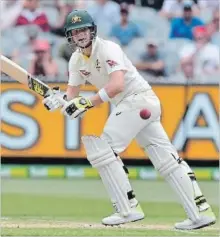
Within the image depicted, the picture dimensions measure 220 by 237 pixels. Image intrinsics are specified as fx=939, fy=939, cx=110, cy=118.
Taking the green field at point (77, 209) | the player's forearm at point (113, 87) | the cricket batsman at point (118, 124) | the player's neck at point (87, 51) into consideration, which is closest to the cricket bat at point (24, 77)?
the cricket batsman at point (118, 124)

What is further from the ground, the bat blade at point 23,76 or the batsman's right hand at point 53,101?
the bat blade at point 23,76

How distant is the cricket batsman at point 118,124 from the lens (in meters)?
6.86

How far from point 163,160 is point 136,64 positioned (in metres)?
5.41

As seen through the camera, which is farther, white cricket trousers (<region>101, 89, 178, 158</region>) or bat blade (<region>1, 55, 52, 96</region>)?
bat blade (<region>1, 55, 52, 96</region>)

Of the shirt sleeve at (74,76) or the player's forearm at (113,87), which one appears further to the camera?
the shirt sleeve at (74,76)

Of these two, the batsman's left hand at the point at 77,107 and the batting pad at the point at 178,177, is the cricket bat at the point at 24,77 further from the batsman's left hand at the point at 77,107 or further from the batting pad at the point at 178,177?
the batting pad at the point at 178,177

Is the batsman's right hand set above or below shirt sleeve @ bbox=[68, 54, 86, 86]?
below

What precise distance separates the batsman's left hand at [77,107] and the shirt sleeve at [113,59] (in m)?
0.28

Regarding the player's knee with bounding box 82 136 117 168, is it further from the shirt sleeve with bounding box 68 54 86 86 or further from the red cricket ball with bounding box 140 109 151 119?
the shirt sleeve with bounding box 68 54 86 86

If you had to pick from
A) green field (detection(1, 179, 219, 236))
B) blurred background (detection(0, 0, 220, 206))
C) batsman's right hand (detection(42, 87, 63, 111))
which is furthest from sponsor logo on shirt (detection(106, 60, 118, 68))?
blurred background (detection(0, 0, 220, 206))

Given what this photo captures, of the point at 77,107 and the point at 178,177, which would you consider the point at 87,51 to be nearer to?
the point at 77,107

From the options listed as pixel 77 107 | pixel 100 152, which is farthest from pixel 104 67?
pixel 100 152

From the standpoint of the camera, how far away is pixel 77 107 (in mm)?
6836

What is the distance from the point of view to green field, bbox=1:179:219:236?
697cm
